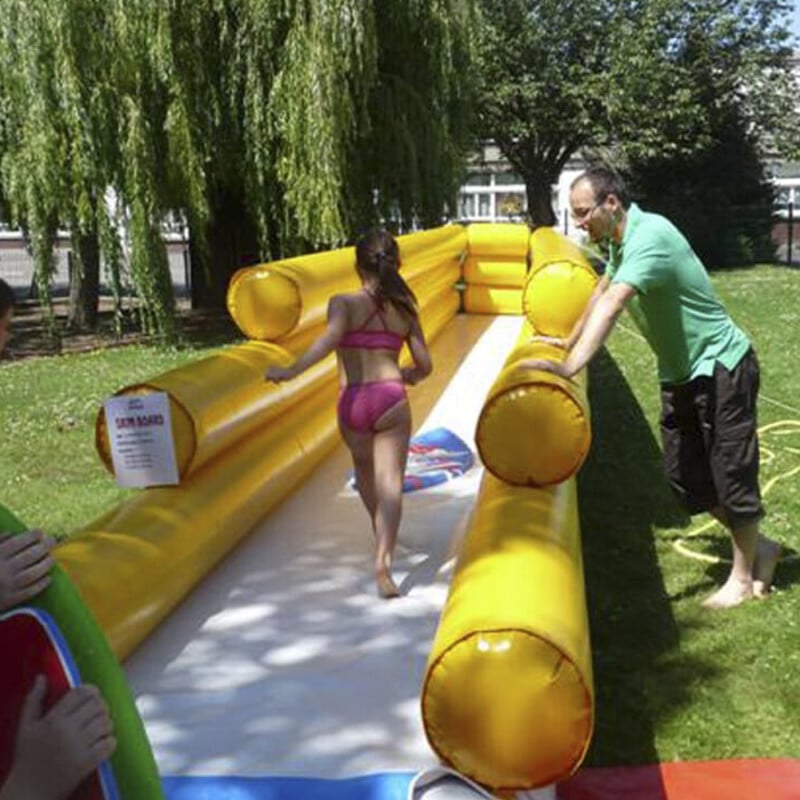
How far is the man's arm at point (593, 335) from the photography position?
3.78 meters

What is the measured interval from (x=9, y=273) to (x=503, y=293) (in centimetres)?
1964

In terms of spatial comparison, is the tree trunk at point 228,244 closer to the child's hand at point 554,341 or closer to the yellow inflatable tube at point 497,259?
the yellow inflatable tube at point 497,259

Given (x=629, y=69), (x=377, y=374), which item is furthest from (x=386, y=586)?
(x=629, y=69)

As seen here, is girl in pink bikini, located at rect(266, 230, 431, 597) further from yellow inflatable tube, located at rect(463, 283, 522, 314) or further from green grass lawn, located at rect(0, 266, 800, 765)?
yellow inflatable tube, located at rect(463, 283, 522, 314)

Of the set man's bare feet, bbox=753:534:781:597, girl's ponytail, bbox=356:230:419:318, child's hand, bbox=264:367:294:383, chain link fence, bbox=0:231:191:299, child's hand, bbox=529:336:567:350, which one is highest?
girl's ponytail, bbox=356:230:419:318

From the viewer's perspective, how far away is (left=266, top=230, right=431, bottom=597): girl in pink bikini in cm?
408

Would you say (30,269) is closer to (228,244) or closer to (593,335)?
(228,244)

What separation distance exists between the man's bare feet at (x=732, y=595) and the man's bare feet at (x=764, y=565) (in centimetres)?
7

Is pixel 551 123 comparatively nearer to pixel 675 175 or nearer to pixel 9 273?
pixel 675 175

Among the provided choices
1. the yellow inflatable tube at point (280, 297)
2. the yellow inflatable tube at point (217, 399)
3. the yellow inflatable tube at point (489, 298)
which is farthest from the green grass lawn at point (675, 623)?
the yellow inflatable tube at point (489, 298)

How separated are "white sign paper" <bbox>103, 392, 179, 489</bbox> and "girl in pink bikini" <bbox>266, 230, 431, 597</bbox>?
17.1 inches

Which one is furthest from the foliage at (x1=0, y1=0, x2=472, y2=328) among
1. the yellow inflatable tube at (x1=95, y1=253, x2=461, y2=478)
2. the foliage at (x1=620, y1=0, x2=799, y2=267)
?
the foliage at (x1=620, y1=0, x2=799, y2=267)

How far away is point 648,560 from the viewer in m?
5.04

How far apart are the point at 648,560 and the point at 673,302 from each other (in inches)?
56.6
